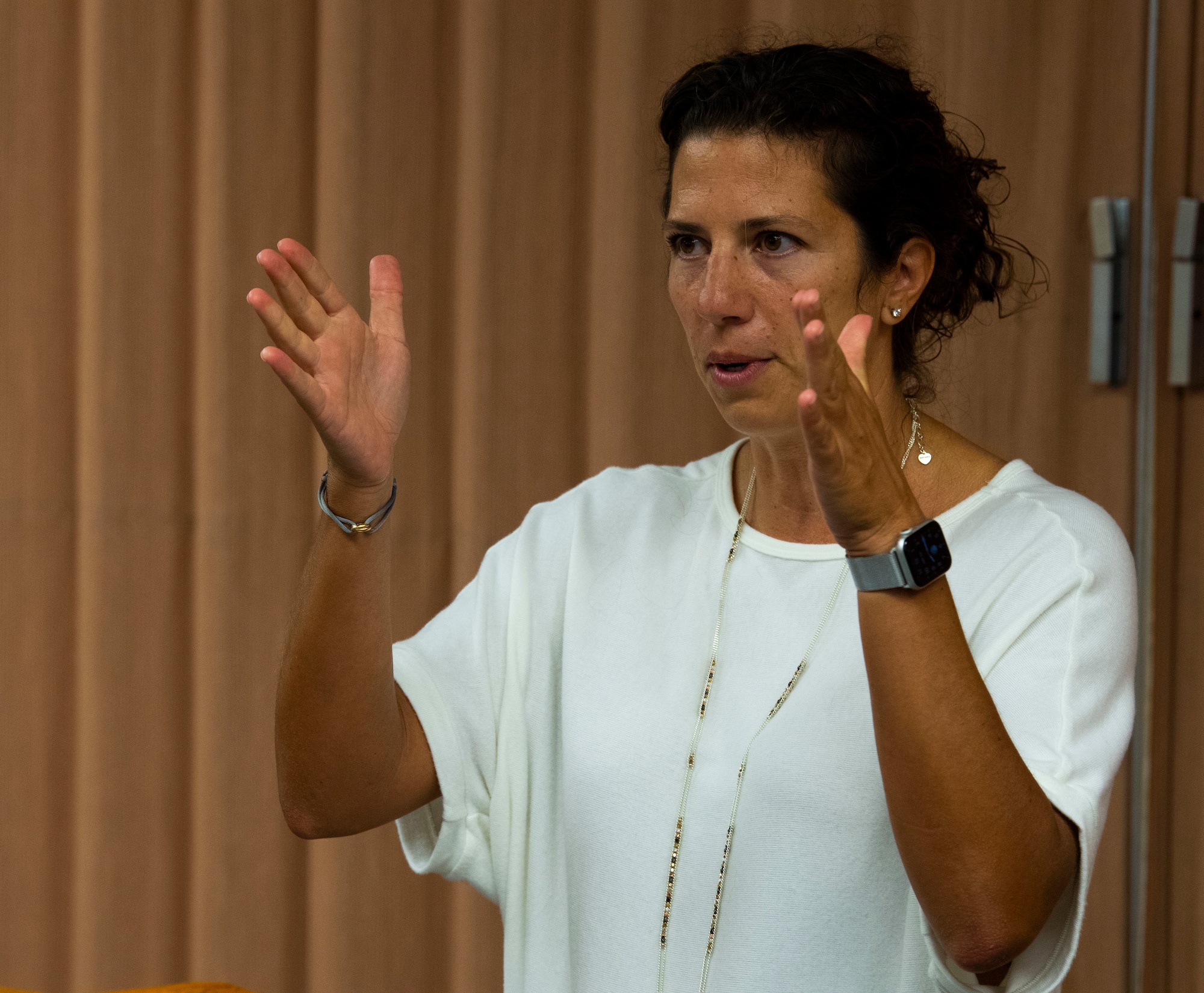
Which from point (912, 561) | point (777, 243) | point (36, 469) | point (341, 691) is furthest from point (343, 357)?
point (36, 469)

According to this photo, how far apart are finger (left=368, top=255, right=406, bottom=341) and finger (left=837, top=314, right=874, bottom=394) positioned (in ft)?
1.45

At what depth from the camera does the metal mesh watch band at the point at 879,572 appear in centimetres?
95

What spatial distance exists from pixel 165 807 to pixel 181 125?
1.13m

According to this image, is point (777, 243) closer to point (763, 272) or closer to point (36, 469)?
point (763, 272)

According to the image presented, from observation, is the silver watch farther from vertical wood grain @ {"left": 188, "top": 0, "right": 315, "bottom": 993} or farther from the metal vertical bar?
vertical wood grain @ {"left": 188, "top": 0, "right": 315, "bottom": 993}

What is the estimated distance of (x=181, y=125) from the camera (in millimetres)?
2105

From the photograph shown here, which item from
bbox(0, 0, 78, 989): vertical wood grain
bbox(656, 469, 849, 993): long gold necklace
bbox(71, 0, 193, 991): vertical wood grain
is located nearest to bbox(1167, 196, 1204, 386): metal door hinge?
bbox(656, 469, 849, 993): long gold necklace

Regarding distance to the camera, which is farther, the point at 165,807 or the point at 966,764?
the point at 165,807

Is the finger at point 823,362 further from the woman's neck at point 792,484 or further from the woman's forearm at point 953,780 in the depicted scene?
the woman's neck at point 792,484

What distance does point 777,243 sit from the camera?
128 centimetres

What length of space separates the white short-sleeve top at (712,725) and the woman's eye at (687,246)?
28 centimetres

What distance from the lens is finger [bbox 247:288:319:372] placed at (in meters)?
1.07

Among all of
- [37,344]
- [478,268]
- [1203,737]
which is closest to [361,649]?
[478,268]

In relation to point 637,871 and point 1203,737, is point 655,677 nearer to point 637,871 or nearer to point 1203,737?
point 637,871
